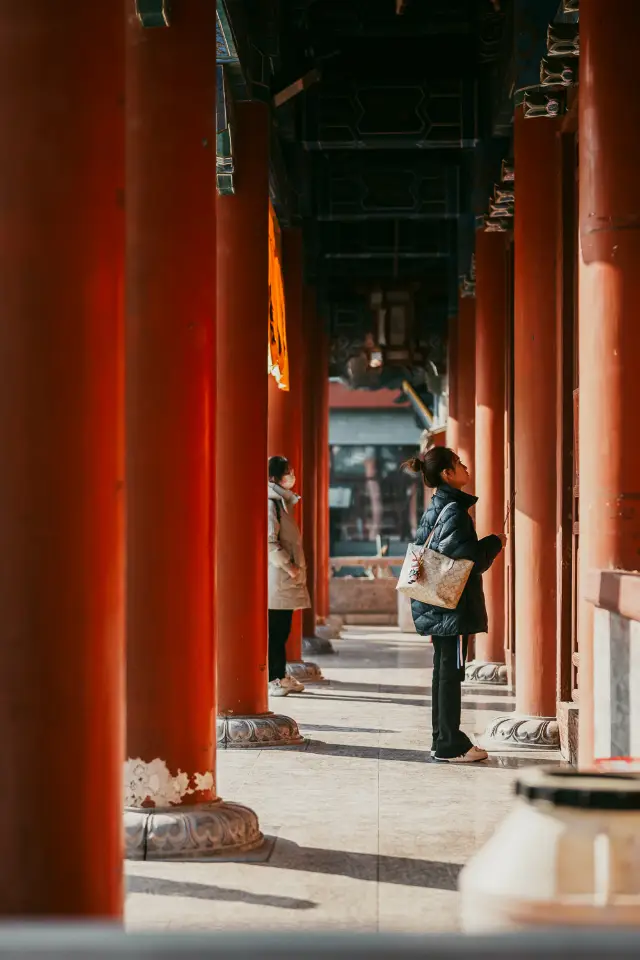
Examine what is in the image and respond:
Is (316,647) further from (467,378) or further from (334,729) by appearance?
(334,729)

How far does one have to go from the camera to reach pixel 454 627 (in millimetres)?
6734

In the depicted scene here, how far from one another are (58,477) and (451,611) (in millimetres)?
4199

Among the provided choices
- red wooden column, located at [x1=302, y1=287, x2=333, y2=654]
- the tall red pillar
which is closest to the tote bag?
the tall red pillar

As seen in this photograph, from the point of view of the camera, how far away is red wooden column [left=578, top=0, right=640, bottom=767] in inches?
191


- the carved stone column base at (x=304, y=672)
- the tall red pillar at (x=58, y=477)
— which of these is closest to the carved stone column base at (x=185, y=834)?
the tall red pillar at (x=58, y=477)

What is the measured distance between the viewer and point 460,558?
676cm

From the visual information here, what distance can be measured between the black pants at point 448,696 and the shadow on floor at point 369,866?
2.04 meters

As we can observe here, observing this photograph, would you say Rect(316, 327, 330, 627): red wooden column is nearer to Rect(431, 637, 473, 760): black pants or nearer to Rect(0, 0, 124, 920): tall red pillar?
Rect(431, 637, 473, 760): black pants

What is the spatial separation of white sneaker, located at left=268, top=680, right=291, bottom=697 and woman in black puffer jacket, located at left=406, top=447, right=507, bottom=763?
320 cm

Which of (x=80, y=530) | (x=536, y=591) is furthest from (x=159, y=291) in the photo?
(x=536, y=591)

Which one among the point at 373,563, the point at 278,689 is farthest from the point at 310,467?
the point at 373,563

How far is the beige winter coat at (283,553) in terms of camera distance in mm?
9273

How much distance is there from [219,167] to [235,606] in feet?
7.94

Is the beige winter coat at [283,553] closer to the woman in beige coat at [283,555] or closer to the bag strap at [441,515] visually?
the woman in beige coat at [283,555]
